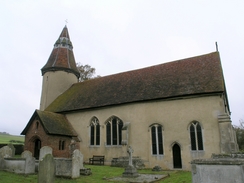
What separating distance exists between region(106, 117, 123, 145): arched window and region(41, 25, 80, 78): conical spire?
13267 mm

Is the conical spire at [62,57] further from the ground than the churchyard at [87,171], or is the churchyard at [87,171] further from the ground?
the conical spire at [62,57]

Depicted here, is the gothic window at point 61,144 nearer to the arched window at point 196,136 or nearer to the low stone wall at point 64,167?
the low stone wall at point 64,167

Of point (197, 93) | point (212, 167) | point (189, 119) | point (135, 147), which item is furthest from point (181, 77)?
point (212, 167)

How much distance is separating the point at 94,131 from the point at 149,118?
6498 mm

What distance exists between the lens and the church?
16558 millimetres

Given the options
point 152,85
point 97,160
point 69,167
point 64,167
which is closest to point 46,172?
point 69,167

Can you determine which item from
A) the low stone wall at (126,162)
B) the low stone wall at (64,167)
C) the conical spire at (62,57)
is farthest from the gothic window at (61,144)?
the conical spire at (62,57)

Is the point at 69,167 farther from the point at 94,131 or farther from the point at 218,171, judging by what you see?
the point at 94,131

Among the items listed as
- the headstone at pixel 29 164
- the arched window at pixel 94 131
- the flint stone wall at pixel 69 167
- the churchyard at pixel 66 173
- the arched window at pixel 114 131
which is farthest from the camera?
the arched window at pixel 94 131

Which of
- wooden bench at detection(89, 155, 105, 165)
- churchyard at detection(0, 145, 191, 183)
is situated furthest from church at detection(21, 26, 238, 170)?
churchyard at detection(0, 145, 191, 183)

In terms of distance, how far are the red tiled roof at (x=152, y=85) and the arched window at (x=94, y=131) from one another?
1708mm

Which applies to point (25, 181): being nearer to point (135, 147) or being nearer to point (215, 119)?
point (135, 147)

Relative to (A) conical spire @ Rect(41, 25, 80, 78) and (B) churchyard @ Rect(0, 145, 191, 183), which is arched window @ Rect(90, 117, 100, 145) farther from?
(A) conical spire @ Rect(41, 25, 80, 78)

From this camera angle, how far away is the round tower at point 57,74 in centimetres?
2933
